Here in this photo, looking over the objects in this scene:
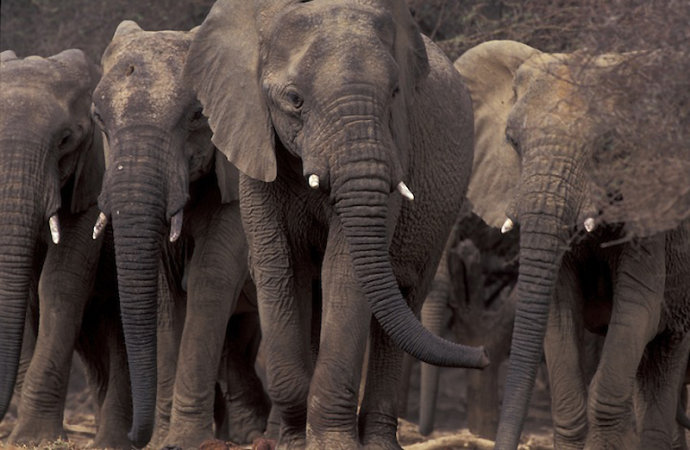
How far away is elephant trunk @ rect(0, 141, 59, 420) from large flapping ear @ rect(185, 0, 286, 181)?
120cm

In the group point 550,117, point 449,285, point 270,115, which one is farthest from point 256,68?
point 449,285

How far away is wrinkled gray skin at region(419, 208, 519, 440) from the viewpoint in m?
12.6

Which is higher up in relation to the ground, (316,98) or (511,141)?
(316,98)

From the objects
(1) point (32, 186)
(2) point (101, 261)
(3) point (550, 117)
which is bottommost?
(2) point (101, 261)

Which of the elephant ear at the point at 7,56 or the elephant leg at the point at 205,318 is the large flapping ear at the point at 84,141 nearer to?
the elephant ear at the point at 7,56

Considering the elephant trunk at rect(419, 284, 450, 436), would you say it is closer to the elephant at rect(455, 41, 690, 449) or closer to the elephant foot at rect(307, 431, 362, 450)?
the elephant at rect(455, 41, 690, 449)

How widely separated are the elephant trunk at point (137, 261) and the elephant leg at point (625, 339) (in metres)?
2.09

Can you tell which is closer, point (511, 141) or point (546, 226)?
point (546, 226)

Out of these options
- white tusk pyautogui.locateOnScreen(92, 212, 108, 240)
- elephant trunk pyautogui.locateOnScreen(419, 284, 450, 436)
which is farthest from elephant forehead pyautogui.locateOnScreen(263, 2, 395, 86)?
elephant trunk pyautogui.locateOnScreen(419, 284, 450, 436)

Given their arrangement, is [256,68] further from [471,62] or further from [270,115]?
[471,62]

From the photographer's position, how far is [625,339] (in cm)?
883

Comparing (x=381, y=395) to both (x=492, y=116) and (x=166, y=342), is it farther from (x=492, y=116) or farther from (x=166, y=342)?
(x=492, y=116)

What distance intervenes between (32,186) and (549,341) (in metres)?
2.68

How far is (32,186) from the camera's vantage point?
9469 mm
